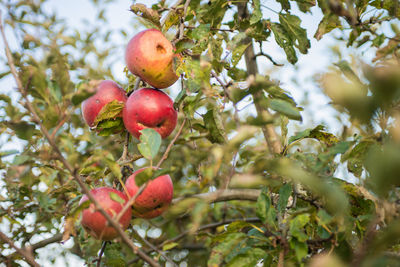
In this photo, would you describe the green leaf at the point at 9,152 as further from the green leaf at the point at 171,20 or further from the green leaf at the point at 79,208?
the green leaf at the point at 171,20

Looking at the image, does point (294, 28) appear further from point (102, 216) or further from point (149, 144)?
point (102, 216)

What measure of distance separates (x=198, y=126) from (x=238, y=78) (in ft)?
1.04

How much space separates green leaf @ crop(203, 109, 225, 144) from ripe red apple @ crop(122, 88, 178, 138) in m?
0.19

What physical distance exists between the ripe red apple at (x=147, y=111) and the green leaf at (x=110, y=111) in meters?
0.02

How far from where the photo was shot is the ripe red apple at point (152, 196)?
1128mm

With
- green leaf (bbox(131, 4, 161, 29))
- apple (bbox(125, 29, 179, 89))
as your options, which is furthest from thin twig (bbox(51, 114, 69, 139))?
green leaf (bbox(131, 4, 161, 29))

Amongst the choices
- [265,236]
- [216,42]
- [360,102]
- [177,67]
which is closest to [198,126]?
[177,67]

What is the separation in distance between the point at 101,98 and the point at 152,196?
0.48 m

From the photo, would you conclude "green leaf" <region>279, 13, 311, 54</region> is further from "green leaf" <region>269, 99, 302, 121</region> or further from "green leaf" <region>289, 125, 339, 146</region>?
"green leaf" <region>269, 99, 302, 121</region>

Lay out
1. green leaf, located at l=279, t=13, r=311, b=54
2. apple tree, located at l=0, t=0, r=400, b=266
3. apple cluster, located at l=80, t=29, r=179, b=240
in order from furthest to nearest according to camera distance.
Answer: green leaf, located at l=279, t=13, r=311, b=54
apple cluster, located at l=80, t=29, r=179, b=240
apple tree, located at l=0, t=0, r=400, b=266

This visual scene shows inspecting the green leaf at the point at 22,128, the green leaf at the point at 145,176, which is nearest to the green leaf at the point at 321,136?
the green leaf at the point at 145,176

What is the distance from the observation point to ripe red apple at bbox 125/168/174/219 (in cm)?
113

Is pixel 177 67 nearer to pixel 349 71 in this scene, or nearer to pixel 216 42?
pixel 216 42

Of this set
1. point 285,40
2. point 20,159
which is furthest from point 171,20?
point 20,159
